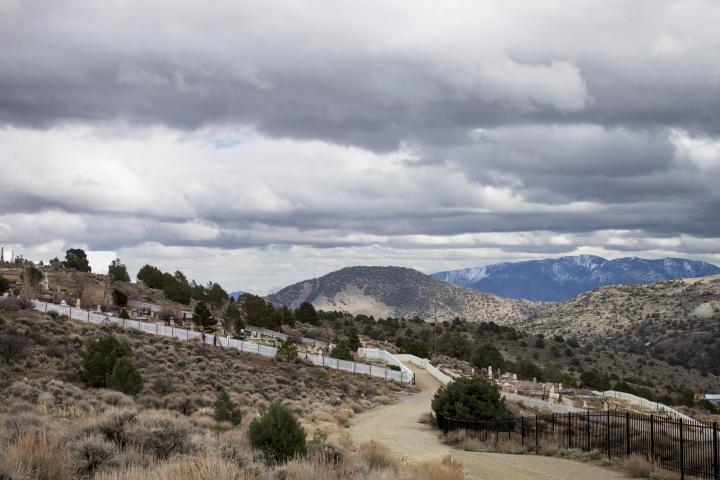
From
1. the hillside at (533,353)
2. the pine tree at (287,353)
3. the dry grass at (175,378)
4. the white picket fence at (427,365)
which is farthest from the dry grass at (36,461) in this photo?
the hillside at (533,353)

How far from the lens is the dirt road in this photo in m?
21.0

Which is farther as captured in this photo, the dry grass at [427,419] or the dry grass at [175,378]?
the dry grass at [427,419]

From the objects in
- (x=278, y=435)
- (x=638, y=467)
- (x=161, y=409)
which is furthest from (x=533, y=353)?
(x=278, y=435)

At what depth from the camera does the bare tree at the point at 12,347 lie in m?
40.6


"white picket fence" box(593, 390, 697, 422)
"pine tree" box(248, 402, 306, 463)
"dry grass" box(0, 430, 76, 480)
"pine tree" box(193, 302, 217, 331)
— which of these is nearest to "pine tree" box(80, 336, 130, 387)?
"pine tree" box(248, 402, 306, 463)

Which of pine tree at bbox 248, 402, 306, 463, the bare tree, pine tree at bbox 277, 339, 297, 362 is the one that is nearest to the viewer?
pine tree at bbox 248, 402, 306, 463

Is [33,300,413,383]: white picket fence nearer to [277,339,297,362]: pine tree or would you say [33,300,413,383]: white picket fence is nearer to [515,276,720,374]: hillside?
[277,339,297,362]: pine tree

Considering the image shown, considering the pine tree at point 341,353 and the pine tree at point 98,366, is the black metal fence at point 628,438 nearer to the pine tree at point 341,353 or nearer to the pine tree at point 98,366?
the pine tree at point 98,366

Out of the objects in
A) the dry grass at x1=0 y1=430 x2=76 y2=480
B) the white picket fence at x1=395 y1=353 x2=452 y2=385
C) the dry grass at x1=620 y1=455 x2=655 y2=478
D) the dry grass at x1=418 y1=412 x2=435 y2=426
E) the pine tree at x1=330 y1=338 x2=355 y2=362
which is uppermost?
the dry grass at x1=0 y1=430 x2=76 y2=480

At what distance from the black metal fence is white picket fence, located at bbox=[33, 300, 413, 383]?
2962 centimetres

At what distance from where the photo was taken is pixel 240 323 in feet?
269

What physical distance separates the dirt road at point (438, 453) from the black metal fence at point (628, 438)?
63.2 inches

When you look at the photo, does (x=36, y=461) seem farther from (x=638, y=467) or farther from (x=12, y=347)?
(x=12, y=347)

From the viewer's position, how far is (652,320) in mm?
143125
